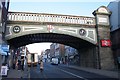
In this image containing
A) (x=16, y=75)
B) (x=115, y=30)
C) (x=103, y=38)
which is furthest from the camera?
(x=103, y=38)

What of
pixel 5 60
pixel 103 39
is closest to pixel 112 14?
pixel 103 39

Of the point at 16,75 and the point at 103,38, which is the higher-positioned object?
the point at 103,38

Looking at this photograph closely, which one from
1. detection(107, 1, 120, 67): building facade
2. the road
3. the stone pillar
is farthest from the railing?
the road

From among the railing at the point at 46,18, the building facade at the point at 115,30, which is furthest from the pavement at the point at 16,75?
the building facade at the point at 115,30

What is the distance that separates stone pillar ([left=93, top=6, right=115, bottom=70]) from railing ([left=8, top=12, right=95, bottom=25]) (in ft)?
7.07

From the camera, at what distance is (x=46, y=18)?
30422 mm

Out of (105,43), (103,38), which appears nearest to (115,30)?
(103,38)

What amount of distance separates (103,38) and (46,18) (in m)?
10.6

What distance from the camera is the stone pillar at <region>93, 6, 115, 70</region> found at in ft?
105

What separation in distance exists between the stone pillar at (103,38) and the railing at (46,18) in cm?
215

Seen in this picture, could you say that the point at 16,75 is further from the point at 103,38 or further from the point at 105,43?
the point at 103,38

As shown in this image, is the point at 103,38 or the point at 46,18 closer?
the point at 46,18

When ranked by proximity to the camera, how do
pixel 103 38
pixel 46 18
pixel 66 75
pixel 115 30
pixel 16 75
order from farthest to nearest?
pixel 103 38 < pixel 115 30 < pixel 46 18 < pixel 66 75 < pixel 16 75

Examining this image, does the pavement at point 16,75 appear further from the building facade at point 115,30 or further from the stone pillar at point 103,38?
the building facade at point 115,30
